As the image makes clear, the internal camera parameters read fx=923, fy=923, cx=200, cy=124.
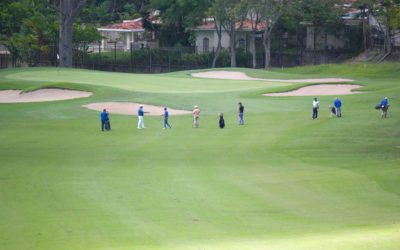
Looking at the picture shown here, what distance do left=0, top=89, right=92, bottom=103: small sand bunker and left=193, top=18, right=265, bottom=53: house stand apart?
38742mm

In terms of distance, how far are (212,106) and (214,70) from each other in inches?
890

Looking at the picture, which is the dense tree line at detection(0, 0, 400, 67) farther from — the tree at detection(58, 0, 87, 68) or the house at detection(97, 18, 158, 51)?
the house at detection(97, 18, 158, 51)

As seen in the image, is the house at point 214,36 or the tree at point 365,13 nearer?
the tree at point 365,13

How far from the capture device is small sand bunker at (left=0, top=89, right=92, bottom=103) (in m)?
51.8

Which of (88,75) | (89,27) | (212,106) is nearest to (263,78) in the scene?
(88,75)

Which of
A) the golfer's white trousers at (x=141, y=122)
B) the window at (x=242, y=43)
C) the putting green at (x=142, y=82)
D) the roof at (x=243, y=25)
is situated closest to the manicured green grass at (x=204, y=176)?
the golfer's white trousers at (x=141, y=122)

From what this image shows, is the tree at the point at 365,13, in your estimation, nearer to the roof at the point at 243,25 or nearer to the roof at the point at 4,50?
the roof at the point at 243,25

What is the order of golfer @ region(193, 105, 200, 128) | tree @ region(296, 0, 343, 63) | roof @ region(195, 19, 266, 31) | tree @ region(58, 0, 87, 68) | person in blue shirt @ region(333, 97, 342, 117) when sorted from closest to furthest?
golfer @ region(193, 105, 200, 128) < person in blue shirt @ region(333, 97, 342, 117) < tree @ region(58, 0, 87, 68) < tree @ region(296, 0, 343, 63) < roof @ region(195, 19, 266, 31)

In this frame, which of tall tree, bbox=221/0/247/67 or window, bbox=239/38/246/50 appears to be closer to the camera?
tall tree, bbox=221/0/247/67

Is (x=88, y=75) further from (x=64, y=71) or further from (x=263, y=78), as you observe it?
(x=263, y=78)

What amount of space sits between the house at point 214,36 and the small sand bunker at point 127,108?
140 ft

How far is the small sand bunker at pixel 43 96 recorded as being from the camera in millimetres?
51844

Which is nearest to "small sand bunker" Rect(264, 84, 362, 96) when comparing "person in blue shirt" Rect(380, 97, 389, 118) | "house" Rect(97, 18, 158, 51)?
"person in blue shirt" Rect(380, 97, 389, 118)

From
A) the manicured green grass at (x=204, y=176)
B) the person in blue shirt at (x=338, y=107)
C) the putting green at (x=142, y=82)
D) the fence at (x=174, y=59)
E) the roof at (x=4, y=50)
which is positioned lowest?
the manicured green grass at (x=204, y=176)
